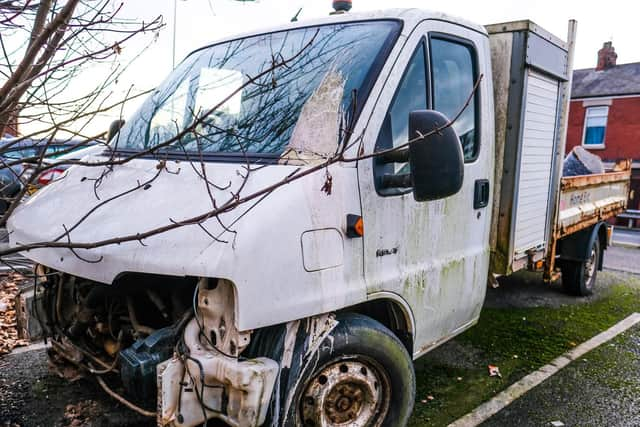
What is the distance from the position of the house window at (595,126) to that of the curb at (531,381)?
24.3 meters

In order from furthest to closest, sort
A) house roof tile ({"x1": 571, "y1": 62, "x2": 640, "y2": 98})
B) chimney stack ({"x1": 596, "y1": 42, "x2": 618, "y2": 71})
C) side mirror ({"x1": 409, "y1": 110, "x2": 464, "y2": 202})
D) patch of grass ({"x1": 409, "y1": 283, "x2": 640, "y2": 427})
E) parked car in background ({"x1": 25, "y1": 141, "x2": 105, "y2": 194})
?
chimney stack ({"x1": 596, "y1": 42, "x2": 618, "y2": 71}) < house roof tile ({"x1": 571, "y1": 62, "x2": 640, "y2": 98}) < patch of grass ({"x1": 409, "y1": 283, "x2": 640, "y2": 427}) < side mirror ({"x1": 409, "y1": 110, "x2": 464, "y2": 202}) < parked car in background ({"x1": 25, "y1": 141, "x2": 105, "y2": 194})

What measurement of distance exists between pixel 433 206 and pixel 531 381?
203 cm

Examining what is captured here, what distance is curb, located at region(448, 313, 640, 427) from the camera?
349cm

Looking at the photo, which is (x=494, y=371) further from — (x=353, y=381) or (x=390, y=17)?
(x=390, y=17)

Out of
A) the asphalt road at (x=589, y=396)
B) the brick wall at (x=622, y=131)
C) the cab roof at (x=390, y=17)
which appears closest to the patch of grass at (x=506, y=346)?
the asphalt road at (x=589, y=396)

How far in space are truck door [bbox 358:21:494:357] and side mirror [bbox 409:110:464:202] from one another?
0.32 metres

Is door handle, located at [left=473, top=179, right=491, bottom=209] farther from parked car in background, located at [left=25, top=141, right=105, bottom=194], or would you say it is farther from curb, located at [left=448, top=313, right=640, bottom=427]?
parked car in background, located at [left=25, top=141, right=105, bottom=194]

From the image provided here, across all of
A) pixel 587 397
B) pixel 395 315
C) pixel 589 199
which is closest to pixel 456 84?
pixel 395 315

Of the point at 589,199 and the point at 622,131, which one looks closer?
the point at 589,199

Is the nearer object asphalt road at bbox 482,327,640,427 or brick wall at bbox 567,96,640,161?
asphalt road at bbox 482,327,640,427

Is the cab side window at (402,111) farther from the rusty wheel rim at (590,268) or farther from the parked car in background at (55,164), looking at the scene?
the rusty wheel rim at (590,268)

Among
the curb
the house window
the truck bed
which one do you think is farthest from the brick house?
the curb

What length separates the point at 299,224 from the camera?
2.26 m

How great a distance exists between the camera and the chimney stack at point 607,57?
28938 mm
